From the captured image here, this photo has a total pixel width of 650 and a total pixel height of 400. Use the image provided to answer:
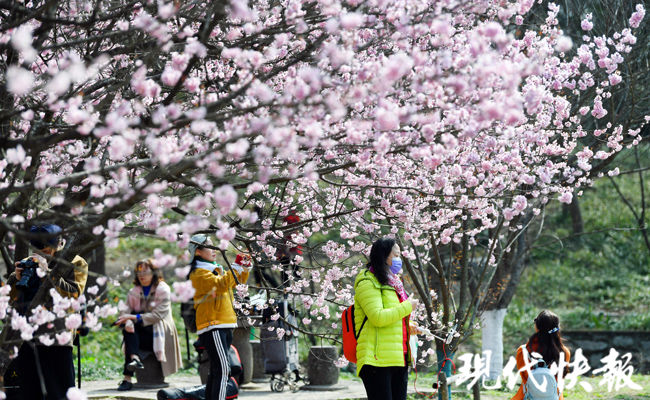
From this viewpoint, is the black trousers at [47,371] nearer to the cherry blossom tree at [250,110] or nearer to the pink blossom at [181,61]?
the cherry blossom tree at [250,110]

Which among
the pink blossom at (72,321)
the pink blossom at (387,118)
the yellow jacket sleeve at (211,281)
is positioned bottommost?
the pink blossom at (72,321)

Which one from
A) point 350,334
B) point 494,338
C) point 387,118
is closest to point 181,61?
point 387,118

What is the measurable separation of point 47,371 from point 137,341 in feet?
11.3

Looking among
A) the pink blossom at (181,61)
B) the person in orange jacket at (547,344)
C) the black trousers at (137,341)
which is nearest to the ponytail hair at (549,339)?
the person in orange jacket at (547,344)

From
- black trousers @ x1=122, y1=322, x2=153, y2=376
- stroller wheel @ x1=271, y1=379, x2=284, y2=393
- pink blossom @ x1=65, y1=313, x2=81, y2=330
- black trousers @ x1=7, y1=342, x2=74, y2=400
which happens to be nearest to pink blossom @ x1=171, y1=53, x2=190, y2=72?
pink blossom @ x1=65, y1=313, x2=81, y2=330

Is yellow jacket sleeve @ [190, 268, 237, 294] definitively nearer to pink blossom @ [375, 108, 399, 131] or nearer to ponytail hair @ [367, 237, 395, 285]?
ponytail hair @ [367, 237, 395, 285]

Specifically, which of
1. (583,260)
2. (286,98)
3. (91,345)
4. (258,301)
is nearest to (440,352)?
(258,301)

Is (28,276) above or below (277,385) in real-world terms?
above

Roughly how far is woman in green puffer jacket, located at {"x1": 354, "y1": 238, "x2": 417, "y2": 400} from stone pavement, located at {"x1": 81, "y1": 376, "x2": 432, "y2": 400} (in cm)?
328

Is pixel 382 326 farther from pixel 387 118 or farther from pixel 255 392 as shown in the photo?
pixel 255 392

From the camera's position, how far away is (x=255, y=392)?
29.9 feet

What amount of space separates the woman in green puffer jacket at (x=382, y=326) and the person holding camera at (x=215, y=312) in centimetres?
111

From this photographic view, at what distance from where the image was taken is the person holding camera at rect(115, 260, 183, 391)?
8.47 m

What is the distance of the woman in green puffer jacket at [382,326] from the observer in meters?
5.18
